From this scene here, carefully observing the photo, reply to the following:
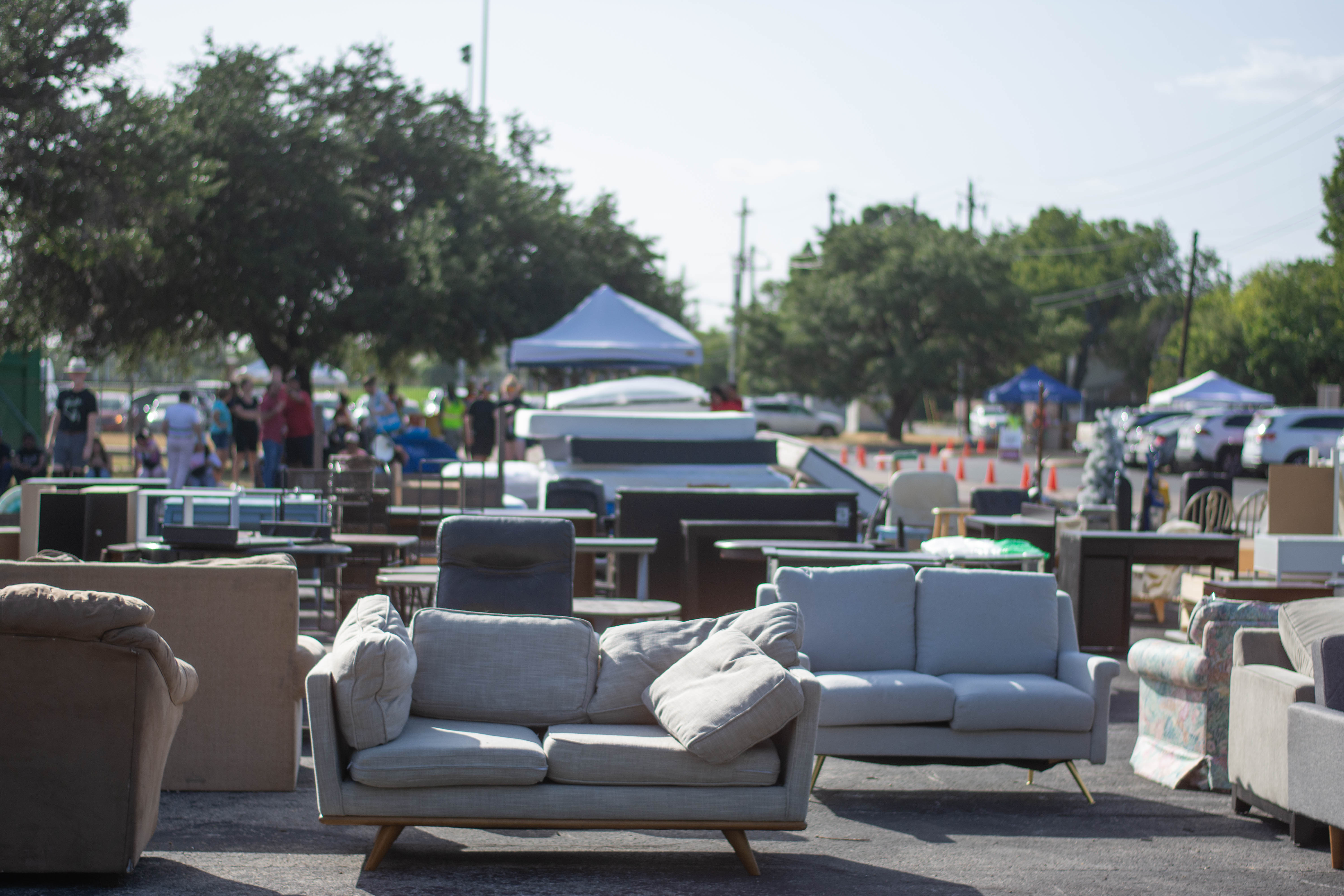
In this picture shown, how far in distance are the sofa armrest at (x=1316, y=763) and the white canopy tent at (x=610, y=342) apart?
10.7 m

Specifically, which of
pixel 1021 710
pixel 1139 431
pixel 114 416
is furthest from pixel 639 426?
pixel 114 416

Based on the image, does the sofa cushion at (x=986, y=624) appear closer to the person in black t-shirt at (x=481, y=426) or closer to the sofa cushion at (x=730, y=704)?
the sofa cushion at (x=730, y=704)

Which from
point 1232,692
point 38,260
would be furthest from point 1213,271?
point 1232,692

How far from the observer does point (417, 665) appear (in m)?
4.82

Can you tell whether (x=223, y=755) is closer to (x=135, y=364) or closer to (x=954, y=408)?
(x=135, y=364)

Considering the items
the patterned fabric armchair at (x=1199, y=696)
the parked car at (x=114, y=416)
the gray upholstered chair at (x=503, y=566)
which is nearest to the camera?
the patterned fabric armchair at (x=1199, y=696)

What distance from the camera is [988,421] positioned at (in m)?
40.8

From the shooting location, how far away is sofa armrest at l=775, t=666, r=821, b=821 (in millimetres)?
4293

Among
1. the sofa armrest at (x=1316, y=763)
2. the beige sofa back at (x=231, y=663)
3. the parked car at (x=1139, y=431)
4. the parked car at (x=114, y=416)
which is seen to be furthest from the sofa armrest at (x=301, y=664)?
the parked car at (x=114, y=416)

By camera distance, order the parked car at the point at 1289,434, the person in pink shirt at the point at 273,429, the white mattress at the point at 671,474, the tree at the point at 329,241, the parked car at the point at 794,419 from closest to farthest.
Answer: the white mattress at the point at 671,474 → the person in pink shirt at the point at 273,429 → the tree at the point at 329,241 → the parked car at the point at 1289,434 → the parked car at the point at 794,419

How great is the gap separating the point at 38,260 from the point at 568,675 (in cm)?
1587

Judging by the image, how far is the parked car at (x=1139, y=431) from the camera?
28.0 metres

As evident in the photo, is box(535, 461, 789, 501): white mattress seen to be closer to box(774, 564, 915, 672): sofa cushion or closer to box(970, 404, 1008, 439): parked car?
box(774, 564, 915, 672): sofa cushion

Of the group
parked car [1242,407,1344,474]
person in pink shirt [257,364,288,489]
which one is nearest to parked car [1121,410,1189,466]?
parked car [1242,407,1344,474]
